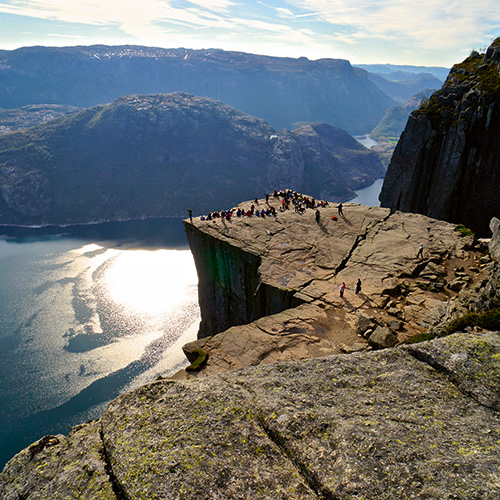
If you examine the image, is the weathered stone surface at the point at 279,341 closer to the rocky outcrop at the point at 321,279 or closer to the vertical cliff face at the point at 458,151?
the rocky outcrop at the point at 321,279

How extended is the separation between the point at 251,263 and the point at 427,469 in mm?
34009

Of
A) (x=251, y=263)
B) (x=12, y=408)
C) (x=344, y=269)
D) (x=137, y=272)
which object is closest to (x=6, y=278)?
(x=137, y=272)

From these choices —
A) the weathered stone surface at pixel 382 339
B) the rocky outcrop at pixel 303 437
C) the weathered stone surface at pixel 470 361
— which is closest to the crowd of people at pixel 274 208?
the weathered stone surface at pixel 382 339

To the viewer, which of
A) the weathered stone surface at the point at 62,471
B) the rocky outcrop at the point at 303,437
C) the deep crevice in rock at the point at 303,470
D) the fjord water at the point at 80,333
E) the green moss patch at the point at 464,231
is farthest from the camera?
the fjord water at the point at 80,333

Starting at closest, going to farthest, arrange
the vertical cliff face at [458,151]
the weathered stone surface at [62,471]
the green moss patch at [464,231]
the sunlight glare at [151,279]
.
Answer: the weathered stone surface at [62,471] < the green moss patch at [464,231] < the vertical cliff face at [458,151] < the sunlight glare at [151,279]

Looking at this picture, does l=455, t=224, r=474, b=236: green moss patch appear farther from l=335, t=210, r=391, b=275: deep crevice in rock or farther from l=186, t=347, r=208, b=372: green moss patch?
l=186, t=347, r=208, b=372: green moss patch

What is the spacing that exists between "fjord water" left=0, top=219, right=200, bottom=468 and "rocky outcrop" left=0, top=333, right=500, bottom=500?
263 ft

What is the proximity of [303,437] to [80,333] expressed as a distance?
4653 inches

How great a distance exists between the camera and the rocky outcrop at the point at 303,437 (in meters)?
9.22

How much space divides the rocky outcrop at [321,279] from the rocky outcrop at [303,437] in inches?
380

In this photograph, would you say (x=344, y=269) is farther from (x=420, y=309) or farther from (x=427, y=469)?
(x=427, y=469)

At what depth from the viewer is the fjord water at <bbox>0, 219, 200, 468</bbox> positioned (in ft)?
274

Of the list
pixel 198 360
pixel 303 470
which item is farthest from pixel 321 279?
pixel 303 470

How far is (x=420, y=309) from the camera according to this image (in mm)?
27156
